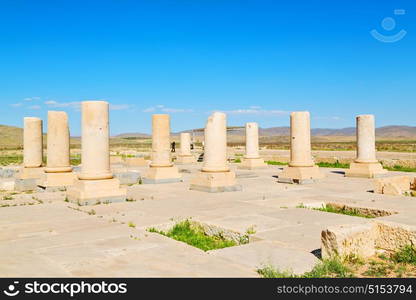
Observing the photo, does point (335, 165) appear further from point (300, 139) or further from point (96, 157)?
point (96, 157)

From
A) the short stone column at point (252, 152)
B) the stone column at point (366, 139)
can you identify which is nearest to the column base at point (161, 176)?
the short stone column at point (252, 152)

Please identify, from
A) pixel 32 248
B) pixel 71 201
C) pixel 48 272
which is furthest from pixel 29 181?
pixel 48 272

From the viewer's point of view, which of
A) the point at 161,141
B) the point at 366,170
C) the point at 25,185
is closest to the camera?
the point at 25,185

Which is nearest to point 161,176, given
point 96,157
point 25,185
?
point 96,157

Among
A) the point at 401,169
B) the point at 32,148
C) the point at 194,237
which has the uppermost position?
the point at 32,148

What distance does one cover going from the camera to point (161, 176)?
16.3 meters

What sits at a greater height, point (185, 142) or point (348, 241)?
point (185, 142)

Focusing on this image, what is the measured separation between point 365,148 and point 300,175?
4.10 metres

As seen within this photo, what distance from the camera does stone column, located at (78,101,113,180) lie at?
11.3 meters

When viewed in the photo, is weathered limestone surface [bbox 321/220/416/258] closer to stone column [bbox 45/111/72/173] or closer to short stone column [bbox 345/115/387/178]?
stone column [bbox 45/111/72/173]

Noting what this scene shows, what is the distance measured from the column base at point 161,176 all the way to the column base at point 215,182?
2768 mm

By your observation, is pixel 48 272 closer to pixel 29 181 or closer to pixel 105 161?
pixel 105 161

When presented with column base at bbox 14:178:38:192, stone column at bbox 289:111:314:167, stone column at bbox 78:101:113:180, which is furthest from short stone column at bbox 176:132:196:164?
stone column at bbox 78:101:113:180

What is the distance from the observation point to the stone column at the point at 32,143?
52.5 feet
